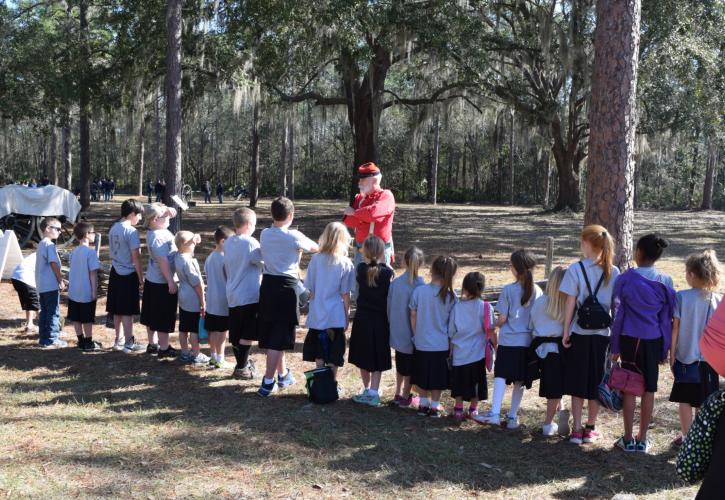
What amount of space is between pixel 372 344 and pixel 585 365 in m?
1.56

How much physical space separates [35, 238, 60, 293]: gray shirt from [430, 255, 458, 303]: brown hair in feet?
13.6

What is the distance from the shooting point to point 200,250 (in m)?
14.2

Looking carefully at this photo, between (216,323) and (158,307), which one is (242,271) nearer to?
(216,323)

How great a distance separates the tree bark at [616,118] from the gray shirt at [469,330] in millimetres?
1679

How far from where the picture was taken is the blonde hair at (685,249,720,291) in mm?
4137

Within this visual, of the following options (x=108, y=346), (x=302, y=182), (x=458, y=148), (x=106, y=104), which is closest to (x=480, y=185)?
(x=458, y=148)

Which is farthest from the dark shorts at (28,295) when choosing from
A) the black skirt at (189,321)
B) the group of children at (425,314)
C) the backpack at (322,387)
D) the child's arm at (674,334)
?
the child's arm at (674,334)

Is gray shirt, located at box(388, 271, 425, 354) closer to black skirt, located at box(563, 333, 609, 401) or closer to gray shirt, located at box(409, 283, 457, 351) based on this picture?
gray shirt, located at box(409, 283, 457, 351)

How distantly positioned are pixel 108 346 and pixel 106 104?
11.2m

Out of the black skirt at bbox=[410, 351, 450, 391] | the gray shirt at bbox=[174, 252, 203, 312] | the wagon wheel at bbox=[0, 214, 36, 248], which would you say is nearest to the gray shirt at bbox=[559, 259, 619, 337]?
the black skirt at bbox=[410, 351, 450, 391]

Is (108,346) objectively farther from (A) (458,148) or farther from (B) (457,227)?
(A) (458,148)

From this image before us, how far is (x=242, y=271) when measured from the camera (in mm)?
5590

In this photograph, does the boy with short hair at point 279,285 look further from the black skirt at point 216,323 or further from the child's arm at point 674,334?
the child's arm at point 674,334

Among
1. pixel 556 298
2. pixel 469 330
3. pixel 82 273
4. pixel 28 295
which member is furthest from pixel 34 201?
pixel 556 298
